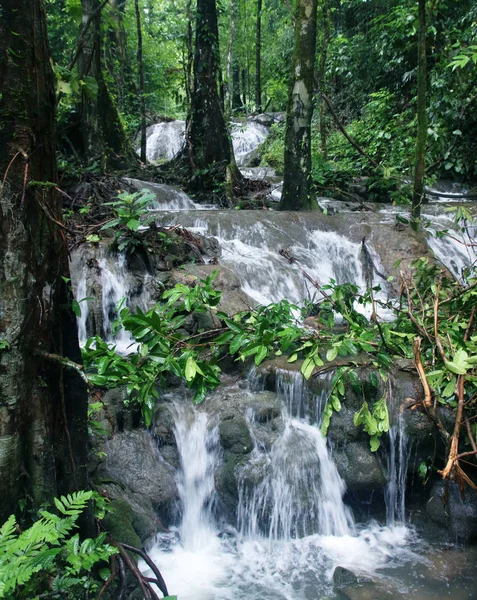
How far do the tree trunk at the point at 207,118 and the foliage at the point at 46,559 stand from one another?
34.4 ft

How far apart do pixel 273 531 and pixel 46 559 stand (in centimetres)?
293

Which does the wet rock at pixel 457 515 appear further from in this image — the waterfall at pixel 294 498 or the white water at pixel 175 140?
the white water at pixel 175 140

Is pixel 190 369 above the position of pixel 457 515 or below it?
above

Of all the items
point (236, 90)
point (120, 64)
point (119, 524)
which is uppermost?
point (236, 90)

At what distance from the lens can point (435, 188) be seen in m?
12.8

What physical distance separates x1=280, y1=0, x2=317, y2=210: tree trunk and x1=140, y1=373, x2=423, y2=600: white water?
19.8 ft

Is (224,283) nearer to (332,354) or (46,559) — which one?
(332,354)

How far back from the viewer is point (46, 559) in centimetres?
171

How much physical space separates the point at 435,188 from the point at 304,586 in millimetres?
11624

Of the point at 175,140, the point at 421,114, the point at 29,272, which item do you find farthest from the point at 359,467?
the point at 175,140

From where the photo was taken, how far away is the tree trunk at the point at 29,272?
1980 millimetres

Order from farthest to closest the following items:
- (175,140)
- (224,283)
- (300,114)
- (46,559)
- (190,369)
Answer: (175,140)
(300,114)
(224,283)
(190,369)
(46,559)

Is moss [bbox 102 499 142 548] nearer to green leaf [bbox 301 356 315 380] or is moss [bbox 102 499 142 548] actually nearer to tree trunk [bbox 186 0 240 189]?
green leaf [bbox 301 356 315 380]

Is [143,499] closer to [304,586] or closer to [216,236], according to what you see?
[304,586]
